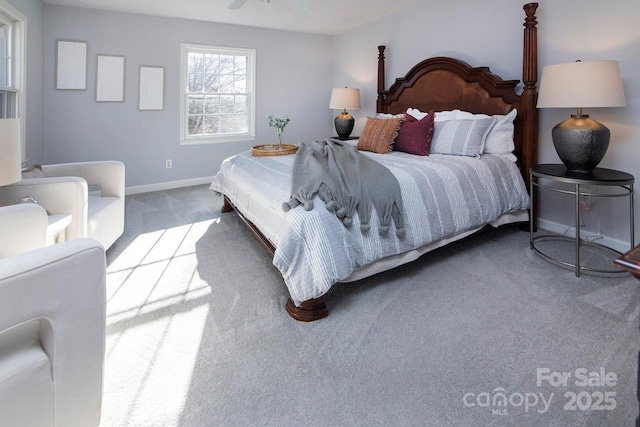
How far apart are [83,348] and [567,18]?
3.94 meters

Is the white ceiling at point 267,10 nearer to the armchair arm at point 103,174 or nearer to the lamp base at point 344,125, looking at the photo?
the lamp base at point 344,125

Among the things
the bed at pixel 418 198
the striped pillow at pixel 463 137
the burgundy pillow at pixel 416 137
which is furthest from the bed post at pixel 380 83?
the striped pillow at pixel 463 137

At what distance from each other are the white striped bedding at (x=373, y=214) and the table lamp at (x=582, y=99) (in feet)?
1.74

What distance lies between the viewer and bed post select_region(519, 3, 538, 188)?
9.95 ft

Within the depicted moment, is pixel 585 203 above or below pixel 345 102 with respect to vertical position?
below

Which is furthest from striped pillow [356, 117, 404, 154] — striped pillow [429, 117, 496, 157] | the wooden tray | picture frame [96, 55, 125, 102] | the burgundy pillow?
picture frame [96, 55, 125, 102]

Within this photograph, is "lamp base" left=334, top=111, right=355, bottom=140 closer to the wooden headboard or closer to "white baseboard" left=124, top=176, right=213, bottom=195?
the wooden headboard

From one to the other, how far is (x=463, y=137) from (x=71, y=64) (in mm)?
4465

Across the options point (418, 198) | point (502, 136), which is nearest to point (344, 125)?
point (502, 136)

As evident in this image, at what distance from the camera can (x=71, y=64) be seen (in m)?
4.19

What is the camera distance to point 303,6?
3.01 meters

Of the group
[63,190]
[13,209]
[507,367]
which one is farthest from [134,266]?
[507,367]

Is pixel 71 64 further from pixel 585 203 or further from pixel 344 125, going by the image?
pixel 585 203

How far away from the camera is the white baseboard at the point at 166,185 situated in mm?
4791
